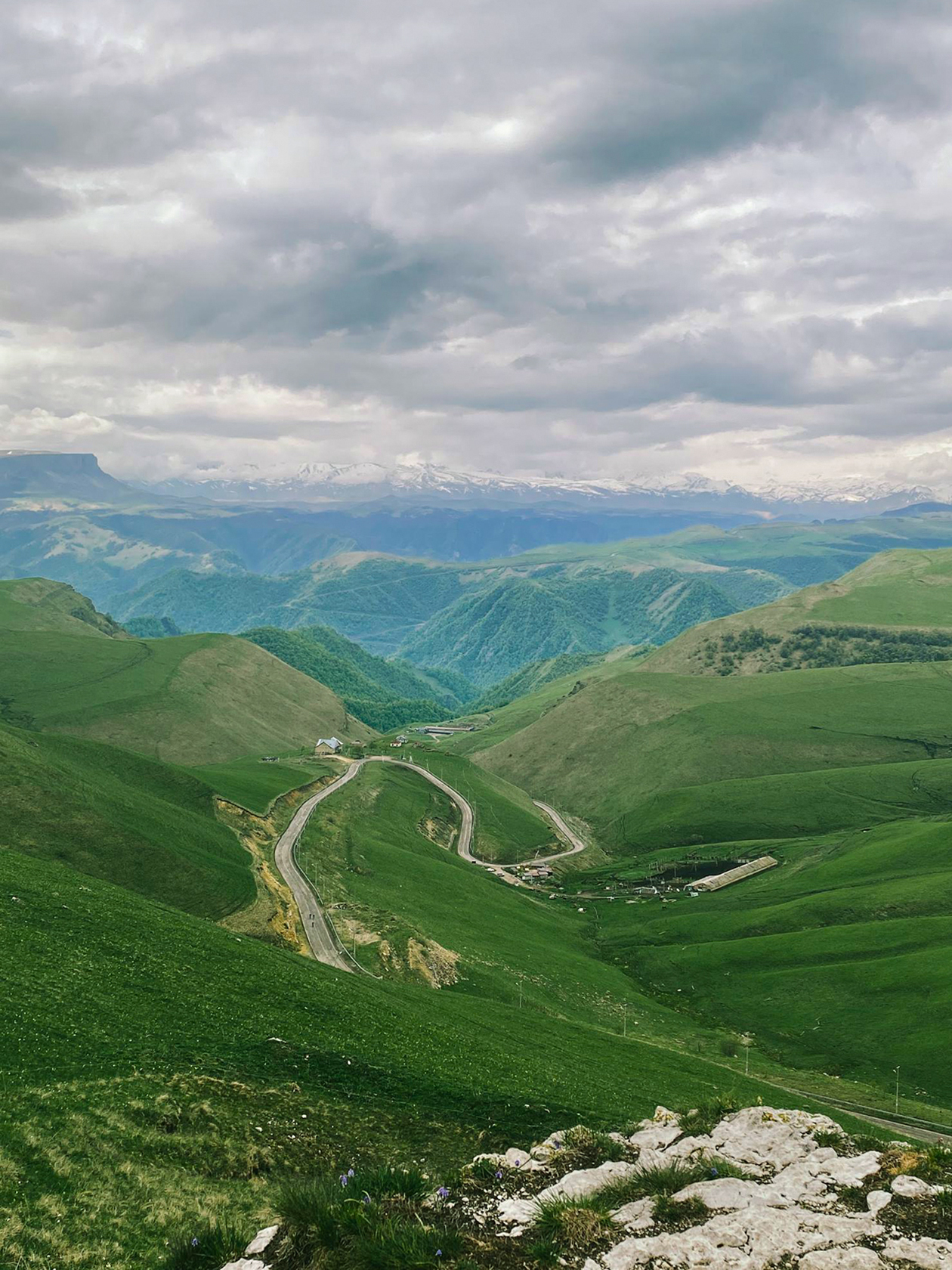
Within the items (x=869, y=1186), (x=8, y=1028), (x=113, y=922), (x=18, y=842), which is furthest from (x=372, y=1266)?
(x=18, y=842)

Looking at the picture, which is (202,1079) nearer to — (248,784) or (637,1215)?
(637,1215)

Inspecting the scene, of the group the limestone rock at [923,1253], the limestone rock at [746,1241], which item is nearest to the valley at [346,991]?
the limestone rock at [746,1241]

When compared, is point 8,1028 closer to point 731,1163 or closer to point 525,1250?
point 525,1250

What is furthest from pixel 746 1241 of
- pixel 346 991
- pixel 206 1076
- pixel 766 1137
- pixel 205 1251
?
pixel 346 991

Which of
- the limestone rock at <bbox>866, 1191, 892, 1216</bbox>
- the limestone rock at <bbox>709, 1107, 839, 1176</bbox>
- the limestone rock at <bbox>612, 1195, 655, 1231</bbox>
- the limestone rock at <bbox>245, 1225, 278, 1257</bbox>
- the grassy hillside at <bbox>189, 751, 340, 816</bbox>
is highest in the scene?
the limestone rock at <bbox>245, 1225, 278, 1257</bbox>

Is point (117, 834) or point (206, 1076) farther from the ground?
point (206, 1076)

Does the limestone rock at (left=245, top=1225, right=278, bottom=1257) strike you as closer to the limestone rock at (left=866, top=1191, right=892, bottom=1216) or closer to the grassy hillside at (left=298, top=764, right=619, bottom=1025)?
the limestone rock at (left=866, top=1191, right=892, bottom=1216)

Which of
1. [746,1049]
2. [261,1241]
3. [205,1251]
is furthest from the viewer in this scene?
[746,1049]

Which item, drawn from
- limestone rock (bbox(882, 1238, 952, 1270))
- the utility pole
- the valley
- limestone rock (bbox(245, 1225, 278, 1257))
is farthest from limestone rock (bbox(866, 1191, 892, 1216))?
the utility pole

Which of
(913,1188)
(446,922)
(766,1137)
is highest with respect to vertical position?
(913,1188)
